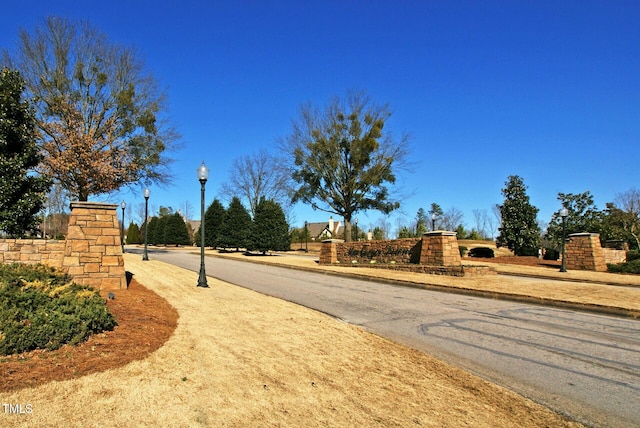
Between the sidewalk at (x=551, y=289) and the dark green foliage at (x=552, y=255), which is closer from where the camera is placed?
the sidewalk at (x=551, y=289)

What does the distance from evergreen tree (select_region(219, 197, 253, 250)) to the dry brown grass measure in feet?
98.3

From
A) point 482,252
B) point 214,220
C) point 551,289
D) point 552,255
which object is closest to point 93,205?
point 551,289

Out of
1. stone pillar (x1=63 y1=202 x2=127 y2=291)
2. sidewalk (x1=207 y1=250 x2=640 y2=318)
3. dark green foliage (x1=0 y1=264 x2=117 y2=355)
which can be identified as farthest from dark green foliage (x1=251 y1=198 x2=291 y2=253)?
dark green foliage (x1=0 y1=264 x2=117 y2=355)

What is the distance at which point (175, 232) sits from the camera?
53.7 metres

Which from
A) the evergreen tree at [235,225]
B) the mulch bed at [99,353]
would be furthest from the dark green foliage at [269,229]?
the mulch bed at [99,353]

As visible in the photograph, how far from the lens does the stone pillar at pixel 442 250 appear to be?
15828mm

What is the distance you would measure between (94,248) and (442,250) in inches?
478

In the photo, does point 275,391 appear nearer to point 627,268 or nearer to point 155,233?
point 627,268

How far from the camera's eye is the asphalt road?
162 inches

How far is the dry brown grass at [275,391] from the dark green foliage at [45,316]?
0.88 meters

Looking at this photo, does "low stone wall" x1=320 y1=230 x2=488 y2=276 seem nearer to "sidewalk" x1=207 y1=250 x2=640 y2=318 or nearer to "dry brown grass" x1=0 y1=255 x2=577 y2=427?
"sidewalk" x1=207 y1=250 x2=640 y2=318

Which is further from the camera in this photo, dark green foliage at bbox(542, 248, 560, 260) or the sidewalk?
dark green foliage at bbox(542, 248, 560, 260)

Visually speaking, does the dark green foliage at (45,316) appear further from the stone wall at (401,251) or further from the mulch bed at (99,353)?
the stone wall at (401,251)

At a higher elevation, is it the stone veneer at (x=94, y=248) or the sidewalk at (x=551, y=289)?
the stone veneer at (x=94, y=248)
